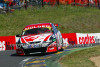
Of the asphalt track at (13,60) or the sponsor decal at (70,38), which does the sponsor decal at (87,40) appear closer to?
the sponsor decal at (70,38)

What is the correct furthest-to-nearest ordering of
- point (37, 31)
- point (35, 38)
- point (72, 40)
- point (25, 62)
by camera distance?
1. point (72, 40)
2. point (37, 31)
3. point (35, 38)
4. point (25, 62)

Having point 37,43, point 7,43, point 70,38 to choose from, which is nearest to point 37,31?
point 37,43

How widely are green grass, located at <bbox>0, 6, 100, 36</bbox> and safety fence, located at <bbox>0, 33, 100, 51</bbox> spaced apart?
883cm

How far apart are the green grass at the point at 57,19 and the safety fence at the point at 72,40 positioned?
8.83 meters

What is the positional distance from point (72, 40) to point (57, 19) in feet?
47.6

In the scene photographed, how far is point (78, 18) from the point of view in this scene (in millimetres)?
39312

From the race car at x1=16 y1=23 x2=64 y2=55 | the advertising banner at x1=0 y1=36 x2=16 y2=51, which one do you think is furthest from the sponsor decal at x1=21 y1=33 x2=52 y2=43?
the advertising banner at x1=0 y1=36 x2=16 y2=51

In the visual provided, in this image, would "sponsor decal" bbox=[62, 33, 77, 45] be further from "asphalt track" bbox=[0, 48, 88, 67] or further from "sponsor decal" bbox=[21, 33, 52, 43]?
"asphalt track" bbox=[0, 48, 88, 67]

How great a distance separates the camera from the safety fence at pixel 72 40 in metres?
21.3

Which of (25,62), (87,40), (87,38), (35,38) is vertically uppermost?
(35,38)

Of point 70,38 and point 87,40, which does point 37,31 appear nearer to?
point 70,38

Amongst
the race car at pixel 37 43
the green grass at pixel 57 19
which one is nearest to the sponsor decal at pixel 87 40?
the race car at pixel 37 43

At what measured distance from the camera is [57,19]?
122ft

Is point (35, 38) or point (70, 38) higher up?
point (35, 38)
